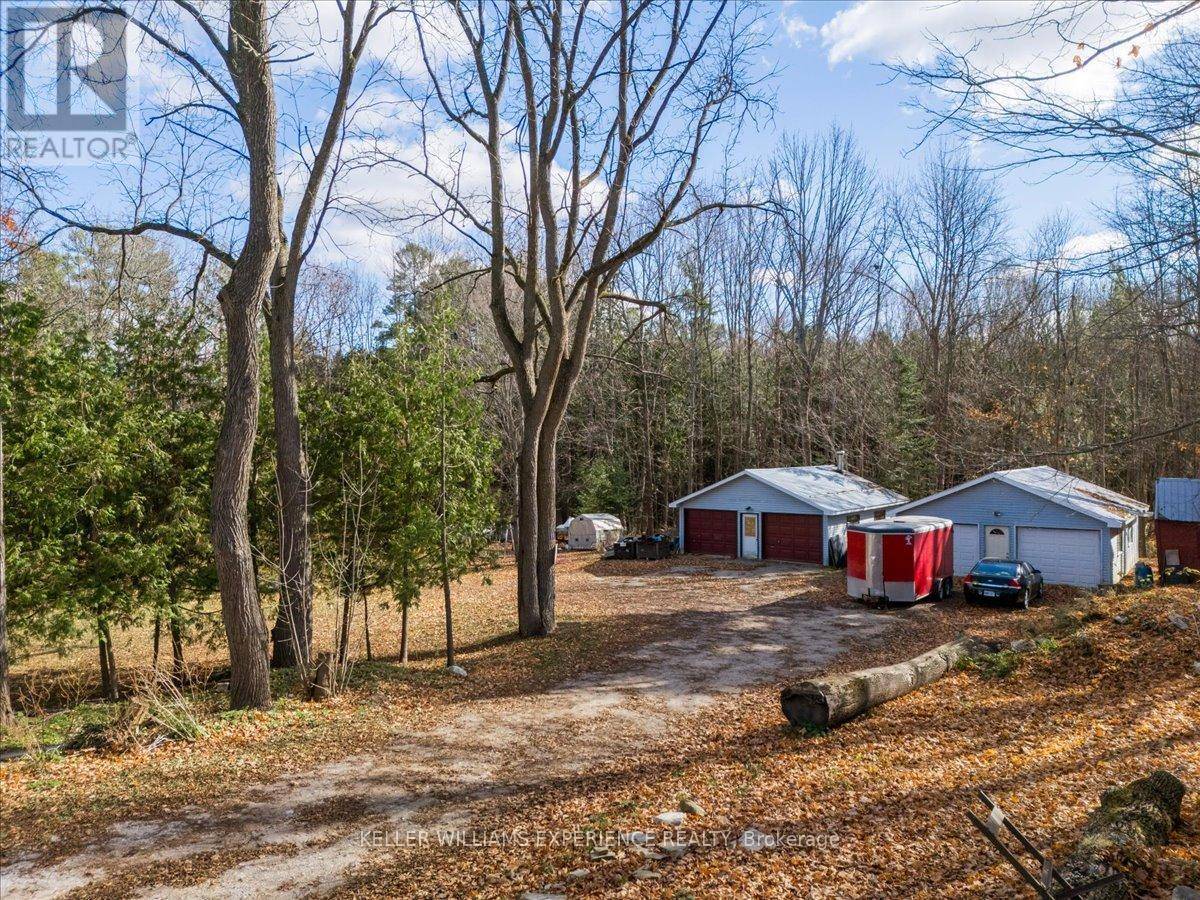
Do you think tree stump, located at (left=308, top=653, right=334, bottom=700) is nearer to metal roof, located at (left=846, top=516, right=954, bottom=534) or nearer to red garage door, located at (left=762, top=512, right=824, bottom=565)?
metal roof, located at (left=846, top=516, right=954, bottom=534)

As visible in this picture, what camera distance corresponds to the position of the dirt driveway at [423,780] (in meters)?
5.52

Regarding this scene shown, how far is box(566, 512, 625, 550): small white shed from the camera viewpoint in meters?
33.6

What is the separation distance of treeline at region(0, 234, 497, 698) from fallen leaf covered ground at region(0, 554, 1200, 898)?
2507 mm

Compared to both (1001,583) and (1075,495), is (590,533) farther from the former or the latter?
(1075,495)

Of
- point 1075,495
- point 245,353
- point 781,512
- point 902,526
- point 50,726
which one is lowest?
point 50,726

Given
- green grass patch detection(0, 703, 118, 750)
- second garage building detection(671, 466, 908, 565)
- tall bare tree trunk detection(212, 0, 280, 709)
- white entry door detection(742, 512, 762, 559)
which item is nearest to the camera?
green grass patch detection(0, 703, 118, 750)

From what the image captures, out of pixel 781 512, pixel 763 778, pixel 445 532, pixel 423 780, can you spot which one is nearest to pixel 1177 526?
pixel 781 512

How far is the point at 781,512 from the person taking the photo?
2861 cm

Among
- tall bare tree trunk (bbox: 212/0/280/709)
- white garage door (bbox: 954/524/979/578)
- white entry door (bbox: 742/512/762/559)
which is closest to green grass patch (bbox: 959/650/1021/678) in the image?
tall bare tree trunk (bbox: 212/0/280/709)

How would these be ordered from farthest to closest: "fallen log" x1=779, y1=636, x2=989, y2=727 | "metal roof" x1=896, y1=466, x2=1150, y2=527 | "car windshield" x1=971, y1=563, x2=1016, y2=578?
1. "metal roof" x1=896, y1=466, x2=1150, y2=527
2. "car windshield" x1=971, y1=563, x2=1016, y2=578
3. "fallen log" x1=779, y1=636, x2=989, y2=727

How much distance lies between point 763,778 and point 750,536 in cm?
2258

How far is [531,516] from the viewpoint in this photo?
14.8 metres

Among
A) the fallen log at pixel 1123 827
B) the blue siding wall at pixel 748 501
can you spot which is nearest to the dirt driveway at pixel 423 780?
the fallen log at pixel 1123 827

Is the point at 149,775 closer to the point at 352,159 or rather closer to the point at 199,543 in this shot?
the point at 199,543
